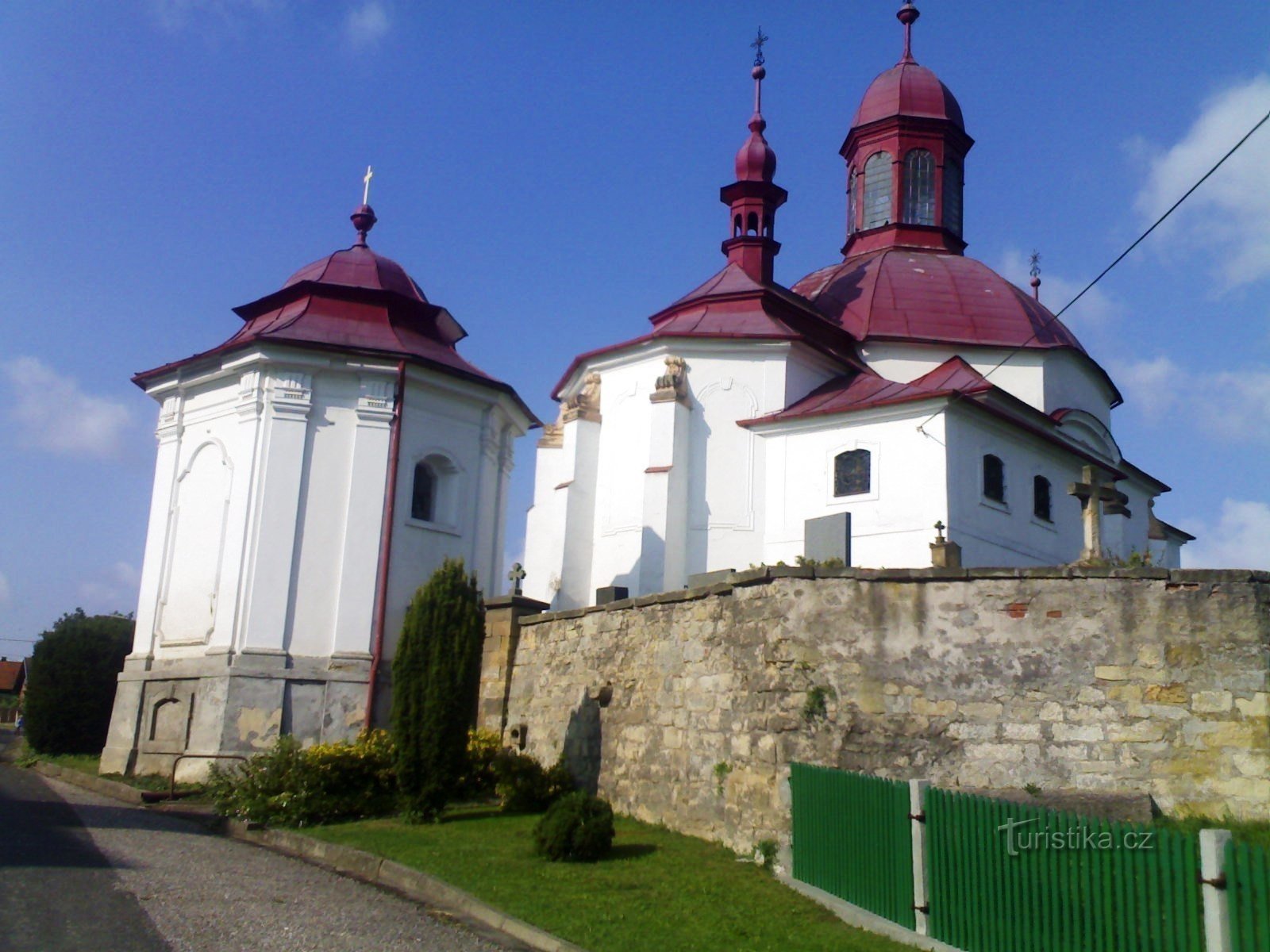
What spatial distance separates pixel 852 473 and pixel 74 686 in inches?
682

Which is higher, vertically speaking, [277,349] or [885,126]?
Result: [885,126]

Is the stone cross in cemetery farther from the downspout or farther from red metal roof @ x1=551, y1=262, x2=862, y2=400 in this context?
the downspout

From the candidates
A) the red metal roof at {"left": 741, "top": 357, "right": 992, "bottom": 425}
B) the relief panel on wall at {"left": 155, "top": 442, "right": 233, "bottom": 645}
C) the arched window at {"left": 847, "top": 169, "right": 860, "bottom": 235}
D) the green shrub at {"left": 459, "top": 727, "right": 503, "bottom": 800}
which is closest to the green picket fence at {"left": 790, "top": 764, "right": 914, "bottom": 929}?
the green shrub at {"left": 459, "top": 727, "right": 503, "bottom": 800}

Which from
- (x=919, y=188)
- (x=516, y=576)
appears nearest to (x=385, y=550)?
(x=516, y=576)

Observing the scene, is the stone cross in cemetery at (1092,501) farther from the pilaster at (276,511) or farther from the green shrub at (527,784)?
the pilaster at (276,511)

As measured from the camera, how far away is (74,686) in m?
26.3

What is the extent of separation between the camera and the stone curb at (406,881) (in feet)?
31.5

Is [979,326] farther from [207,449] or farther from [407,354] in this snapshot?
[207,449]

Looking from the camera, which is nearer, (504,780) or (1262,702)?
(1262,702)

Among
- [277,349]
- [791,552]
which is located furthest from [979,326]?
[277,349]

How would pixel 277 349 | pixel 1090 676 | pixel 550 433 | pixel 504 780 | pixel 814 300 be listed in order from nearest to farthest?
pixel 1090 676 < pixel 504 780 < pixel 277 349 < pixel 550 433 < pixel 814 300

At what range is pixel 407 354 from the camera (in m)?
21.4

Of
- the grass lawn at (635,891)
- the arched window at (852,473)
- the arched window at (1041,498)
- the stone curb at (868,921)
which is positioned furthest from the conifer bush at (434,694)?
the arched window at (1041,498)

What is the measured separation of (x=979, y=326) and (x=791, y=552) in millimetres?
7810
